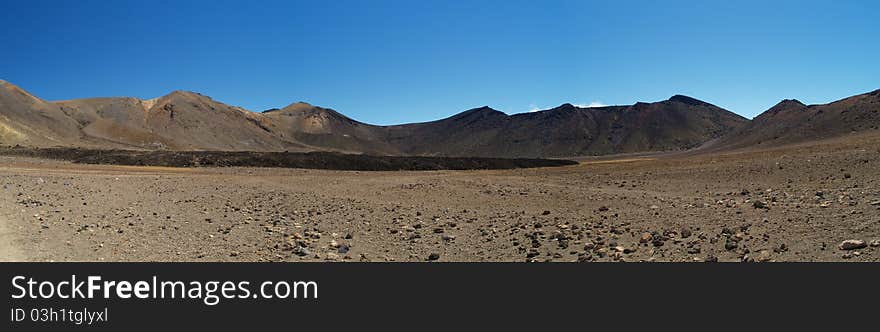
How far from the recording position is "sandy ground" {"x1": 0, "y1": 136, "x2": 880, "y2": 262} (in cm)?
888

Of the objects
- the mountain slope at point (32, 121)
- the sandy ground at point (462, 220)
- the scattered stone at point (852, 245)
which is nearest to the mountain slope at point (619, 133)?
the mountain slope at point (32, 121)

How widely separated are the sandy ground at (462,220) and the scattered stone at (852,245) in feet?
0.20

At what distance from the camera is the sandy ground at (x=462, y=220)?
29.1ft

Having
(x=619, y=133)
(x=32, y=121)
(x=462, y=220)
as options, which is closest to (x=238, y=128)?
→ (x=32, y=121)

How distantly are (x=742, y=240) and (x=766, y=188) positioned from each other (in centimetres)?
872

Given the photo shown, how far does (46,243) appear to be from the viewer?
31.6 feet

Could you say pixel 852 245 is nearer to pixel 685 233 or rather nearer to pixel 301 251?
pixel 685 233

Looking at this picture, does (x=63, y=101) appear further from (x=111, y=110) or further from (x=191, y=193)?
(x=191, y=193)

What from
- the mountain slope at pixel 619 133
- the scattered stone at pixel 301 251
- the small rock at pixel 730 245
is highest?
the mountain slope at pixel 619 133

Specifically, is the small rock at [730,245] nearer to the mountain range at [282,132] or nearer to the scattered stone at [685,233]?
the scattered stone at [685,233]

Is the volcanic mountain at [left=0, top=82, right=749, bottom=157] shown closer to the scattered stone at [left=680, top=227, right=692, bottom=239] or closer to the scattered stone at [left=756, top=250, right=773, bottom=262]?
the scattered stone at [left=680, top=227, right=692, bottom=239]

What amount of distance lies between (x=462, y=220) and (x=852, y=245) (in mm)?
7918

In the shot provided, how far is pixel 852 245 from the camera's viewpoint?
24.1 ft

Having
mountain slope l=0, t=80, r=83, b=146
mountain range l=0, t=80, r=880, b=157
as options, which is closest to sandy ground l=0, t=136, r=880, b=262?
mountain range l=0, t=80, r=880, b=157
